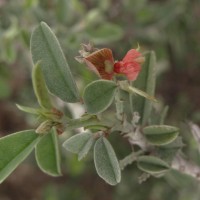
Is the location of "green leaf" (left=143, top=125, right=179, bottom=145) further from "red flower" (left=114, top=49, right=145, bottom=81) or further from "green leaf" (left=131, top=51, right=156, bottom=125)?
"red flower" (left=114, top=49, right=145, bottom=81)

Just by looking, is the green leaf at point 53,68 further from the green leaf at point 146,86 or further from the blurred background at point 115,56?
the blurred background at point 115,56

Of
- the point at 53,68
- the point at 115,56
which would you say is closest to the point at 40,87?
the point at 53,68

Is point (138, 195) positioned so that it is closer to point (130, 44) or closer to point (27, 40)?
point (130, 44)

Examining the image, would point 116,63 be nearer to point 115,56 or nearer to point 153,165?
point 153,165

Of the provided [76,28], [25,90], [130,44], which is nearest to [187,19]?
[130,44]

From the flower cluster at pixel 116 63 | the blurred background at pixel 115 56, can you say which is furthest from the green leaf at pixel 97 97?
the blurred background at pixel 115 56
